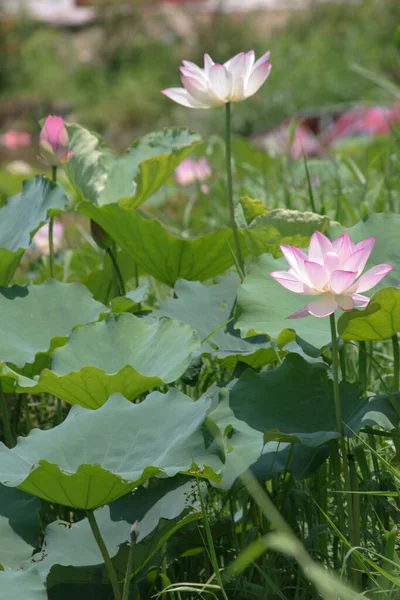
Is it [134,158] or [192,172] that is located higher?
[192,172]

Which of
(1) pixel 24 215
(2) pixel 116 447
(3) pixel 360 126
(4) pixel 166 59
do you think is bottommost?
(2) pixel 116 447

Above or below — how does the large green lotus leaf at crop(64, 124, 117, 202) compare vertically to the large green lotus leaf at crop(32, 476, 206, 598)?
above

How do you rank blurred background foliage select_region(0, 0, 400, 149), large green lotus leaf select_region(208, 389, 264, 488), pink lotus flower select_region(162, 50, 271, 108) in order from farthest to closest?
blurred background foliage select_region(0, 0, 400, 149)
pink lotus flower select_region(162, 50, 271, 108)
large green lotus leaf select_region(208, 389, 264, 488)

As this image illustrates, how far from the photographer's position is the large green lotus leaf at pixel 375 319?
758mm

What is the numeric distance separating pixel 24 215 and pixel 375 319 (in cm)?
60

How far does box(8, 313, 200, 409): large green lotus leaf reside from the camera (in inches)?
33.8

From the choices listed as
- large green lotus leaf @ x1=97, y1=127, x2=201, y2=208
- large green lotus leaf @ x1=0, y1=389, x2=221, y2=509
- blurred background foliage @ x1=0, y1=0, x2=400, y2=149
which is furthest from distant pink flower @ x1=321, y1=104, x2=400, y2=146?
large green lotus leaf @ x1=0, y1=389, x2=221, y2=509

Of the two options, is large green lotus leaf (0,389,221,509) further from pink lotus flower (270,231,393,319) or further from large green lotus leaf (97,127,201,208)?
large green lotus leaf (97,127,201,208)

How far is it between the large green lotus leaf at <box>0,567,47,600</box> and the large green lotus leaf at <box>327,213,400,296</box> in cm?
50

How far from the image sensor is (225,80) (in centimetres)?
101

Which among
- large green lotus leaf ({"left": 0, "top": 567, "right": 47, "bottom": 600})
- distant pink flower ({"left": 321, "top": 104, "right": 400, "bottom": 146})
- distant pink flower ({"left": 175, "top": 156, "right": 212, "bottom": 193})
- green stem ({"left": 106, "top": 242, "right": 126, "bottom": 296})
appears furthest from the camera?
distant pink flower ({"left": 321, "top": 104, "right": 400, "bottom": 146})

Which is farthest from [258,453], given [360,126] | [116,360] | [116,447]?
[360,126]

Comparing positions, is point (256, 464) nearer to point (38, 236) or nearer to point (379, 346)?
point (379, 346)

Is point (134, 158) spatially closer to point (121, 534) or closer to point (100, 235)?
point (100, 235)
